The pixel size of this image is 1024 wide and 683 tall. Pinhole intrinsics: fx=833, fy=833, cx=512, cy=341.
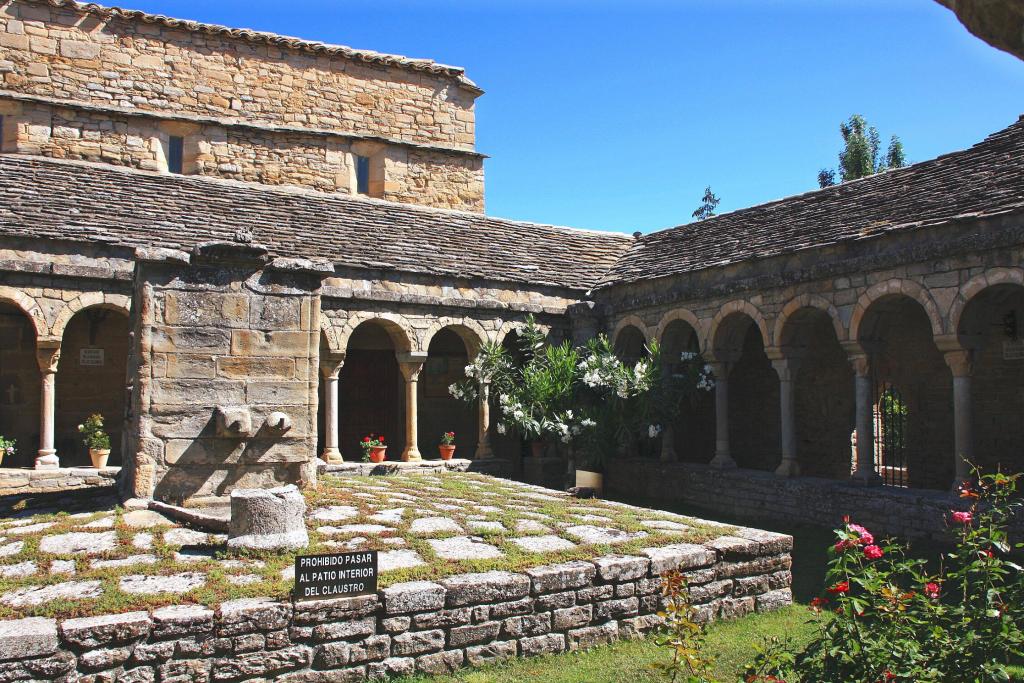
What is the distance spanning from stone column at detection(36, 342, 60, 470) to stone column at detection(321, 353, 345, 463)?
350 centimetres

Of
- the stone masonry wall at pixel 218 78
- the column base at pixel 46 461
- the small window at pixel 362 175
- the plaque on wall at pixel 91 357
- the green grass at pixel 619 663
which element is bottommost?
the green grass at pixel 619 663

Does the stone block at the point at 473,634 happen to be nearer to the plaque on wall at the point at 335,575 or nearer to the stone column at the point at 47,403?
the plaque on wall at the point at 335,575

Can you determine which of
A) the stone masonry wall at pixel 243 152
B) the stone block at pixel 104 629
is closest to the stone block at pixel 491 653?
the stone block at pixel 104 629

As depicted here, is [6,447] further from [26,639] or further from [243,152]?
[26,639]

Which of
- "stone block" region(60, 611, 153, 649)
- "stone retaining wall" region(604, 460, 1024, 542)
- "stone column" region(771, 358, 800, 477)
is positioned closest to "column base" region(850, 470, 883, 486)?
"stone retaining wall" region(604, 460, 1024, 542)

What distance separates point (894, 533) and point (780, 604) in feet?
12.4

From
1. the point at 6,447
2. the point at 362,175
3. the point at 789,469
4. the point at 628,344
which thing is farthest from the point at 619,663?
the point at 362,175

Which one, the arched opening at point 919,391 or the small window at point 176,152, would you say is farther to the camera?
the small window at point 176,152

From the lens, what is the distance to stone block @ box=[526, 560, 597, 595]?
197 inches

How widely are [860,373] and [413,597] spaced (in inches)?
295

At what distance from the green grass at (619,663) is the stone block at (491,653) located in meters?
0.05

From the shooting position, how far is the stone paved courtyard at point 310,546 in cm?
439

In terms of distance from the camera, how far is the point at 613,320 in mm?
14023

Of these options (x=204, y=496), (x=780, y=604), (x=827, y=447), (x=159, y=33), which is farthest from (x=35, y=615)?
(x=159, y=33)
